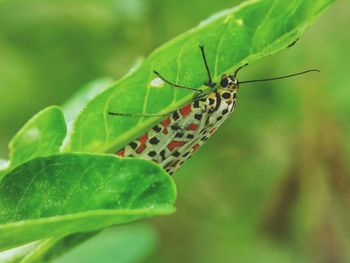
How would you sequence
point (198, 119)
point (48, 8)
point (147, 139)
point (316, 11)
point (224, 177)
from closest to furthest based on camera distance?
1. point (316, 11)
2. point (147, 139)
3. point (198, 119)
4. point (48, 8)
5. point (224, 177)

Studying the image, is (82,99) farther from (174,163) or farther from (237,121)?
(237,121)

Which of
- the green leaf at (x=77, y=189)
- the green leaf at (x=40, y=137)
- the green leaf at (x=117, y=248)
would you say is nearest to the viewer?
the green leaf at (x=77, y=189)

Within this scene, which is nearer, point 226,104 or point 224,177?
point 226,104

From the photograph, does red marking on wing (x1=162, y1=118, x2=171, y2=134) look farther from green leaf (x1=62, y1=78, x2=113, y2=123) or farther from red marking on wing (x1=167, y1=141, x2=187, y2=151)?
green leaf (x1=62, y1=78, x2=113, y2=123)

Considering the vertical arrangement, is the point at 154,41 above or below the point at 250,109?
above

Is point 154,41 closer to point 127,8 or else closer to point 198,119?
point 127,8

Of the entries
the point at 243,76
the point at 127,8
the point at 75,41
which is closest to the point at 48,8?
the point at 75,41

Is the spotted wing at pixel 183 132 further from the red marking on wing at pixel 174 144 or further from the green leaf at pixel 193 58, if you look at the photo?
the green leaf at pixel 193 58

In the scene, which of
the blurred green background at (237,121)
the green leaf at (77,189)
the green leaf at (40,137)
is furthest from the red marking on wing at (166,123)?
the blurred green background at (237,121)
